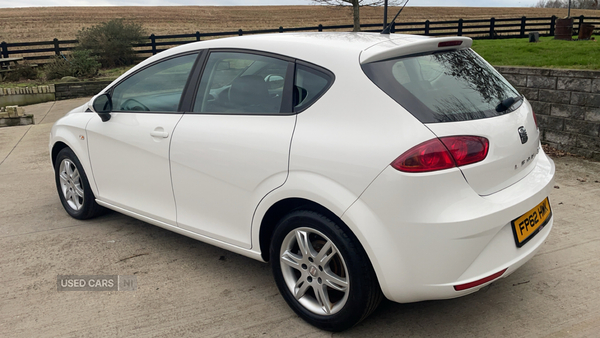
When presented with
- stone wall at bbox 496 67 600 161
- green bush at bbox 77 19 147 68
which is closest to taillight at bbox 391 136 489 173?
stone wall at bbox 496 67 600 161

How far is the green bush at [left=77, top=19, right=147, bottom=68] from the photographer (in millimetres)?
19234

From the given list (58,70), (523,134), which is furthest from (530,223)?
(58,70)

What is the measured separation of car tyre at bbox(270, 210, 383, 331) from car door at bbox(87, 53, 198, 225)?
3.37 feet

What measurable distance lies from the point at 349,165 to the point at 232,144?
84 centimetres

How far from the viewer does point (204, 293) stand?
324 centimetres

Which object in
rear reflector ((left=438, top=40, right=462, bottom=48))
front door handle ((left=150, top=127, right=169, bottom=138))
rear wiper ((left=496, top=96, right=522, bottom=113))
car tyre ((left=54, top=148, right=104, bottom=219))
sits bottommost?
car tyre ((left=54, top=148, right=104, bottom=219))

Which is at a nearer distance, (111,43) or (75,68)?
(75,68)

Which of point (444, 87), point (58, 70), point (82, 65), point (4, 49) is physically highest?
point (444, 87)

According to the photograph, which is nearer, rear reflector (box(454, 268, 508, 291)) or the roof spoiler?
rear reflector (box(454, 268, 508, 291))

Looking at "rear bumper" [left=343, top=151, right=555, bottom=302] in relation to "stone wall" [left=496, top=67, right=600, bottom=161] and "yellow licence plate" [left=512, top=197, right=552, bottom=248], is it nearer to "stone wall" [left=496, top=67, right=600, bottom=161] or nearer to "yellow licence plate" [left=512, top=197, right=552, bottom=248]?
"yellow licence plate" [left=512, top=197, right=552, bottom=248]

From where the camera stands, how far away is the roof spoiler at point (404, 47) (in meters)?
2.60

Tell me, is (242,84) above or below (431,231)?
above

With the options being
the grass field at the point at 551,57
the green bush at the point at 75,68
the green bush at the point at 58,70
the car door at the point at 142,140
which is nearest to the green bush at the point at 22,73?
the green bush at the point at 58,70

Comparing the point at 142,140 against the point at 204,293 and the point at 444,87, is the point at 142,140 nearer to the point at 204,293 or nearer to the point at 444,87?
the point at 204,293
